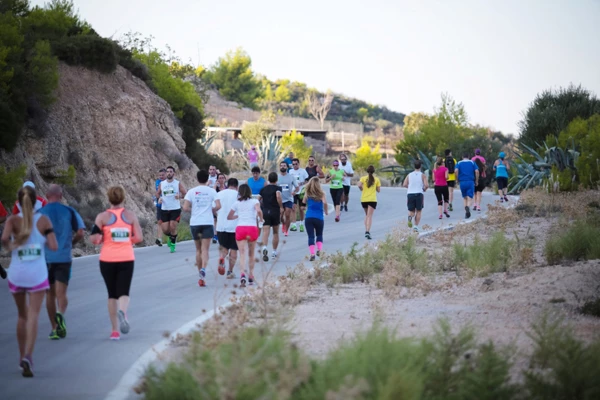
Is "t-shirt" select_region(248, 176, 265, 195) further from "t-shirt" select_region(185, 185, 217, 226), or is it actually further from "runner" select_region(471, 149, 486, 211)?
"runner" select_region(471, 149, 486, 211)

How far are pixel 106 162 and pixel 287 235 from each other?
810cm

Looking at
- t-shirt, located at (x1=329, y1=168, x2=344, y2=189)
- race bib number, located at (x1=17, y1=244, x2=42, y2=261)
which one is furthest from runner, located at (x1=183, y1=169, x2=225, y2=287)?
t-shirt, located at (x1=329, y1=168, x2=344, y2=189)

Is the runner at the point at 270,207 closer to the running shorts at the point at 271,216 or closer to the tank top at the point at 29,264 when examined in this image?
the running shorts at the point at 271,216

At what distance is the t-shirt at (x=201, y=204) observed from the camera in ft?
51.4

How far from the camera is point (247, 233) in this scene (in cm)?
1476

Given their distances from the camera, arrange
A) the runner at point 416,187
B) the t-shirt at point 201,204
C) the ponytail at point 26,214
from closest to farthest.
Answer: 1. the ponytail at point 26,214
2. the t-shirt at point 201,204
3. the runner at point 416,187

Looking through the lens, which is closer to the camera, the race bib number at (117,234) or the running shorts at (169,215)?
the race bib number at (117,234)

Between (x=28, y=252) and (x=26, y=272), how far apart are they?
0.23 metres

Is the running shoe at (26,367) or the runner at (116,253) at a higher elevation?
the runner at (116,253)

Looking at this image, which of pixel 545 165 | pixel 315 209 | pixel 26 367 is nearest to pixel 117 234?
pixel 26 367

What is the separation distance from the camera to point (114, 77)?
1267 inches

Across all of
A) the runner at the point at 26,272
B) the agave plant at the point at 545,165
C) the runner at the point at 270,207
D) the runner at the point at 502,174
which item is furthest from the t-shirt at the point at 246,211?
the agave plant at the point at 545,165

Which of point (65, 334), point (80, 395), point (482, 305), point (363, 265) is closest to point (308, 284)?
point (363, 265)

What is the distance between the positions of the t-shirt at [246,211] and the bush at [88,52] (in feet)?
58.0
